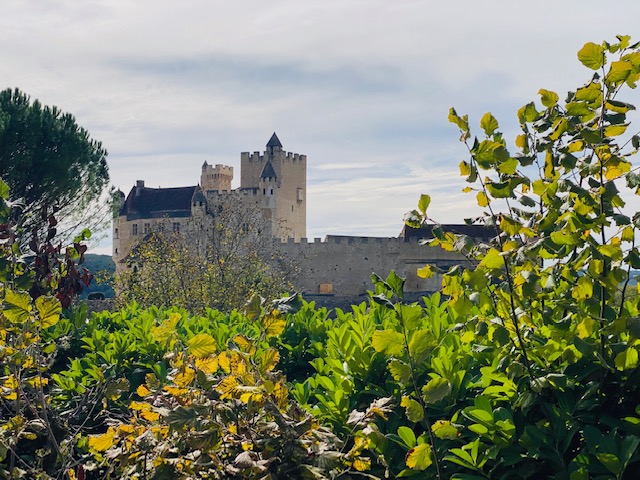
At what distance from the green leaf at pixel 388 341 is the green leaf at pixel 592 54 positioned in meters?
1.26

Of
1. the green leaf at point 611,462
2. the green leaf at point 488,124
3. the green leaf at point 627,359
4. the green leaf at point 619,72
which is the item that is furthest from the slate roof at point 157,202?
the green leaf at point 611,462

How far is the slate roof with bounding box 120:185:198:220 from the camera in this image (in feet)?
200

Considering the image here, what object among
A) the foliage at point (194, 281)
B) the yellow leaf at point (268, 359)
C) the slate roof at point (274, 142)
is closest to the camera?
the yellow leaf at point (268, 359)

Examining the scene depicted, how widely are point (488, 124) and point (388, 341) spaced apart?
37.2 inches

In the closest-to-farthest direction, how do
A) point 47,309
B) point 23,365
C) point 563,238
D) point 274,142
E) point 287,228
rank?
point 563,238, point 47,309, point 23,365, point 287,228, point 274,142

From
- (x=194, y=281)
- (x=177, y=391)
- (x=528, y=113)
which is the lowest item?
(x=194, y=281)

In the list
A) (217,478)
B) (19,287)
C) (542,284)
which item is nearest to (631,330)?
(542,284)

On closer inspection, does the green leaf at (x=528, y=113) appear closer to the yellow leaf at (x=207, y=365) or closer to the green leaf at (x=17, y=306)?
the yellow leaf at (x=207, y=365)

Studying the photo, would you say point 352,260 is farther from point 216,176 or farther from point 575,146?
point 575,146

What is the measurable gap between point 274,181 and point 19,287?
62.0 meters

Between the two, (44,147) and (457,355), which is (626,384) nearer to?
(457,355)

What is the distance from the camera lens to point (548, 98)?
11.0 feet

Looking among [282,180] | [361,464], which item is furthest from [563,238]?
[282,180]

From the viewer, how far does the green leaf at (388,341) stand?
10.1 ft
